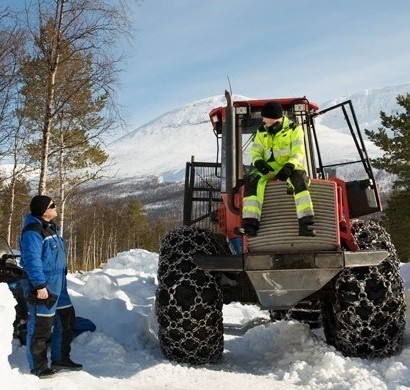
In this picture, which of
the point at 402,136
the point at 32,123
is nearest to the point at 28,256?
the point at 32,123

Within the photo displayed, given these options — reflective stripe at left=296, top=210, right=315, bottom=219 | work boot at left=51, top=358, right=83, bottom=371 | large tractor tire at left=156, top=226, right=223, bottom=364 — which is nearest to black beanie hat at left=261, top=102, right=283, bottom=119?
reflective stripe at left=296, top=210, right=315, bottom=219

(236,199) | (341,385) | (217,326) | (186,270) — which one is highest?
(236,199)

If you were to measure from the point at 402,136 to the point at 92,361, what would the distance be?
1063 inches

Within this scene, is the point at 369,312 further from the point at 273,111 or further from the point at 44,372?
the point at 44,372

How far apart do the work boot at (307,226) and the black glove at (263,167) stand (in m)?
0.49

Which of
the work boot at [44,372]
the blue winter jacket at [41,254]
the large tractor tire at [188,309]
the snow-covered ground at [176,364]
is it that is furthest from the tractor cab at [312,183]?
the work boot at [44,372]

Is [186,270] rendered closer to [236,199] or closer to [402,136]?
[236,199]

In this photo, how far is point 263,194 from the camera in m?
4.38

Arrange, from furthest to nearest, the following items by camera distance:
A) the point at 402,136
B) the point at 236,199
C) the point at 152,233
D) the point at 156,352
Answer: the point at 152,233 → the point at 402,136 → the point at 156,352 → the point at 236,199

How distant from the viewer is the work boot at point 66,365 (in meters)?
4.59

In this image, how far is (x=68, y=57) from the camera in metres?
11.4

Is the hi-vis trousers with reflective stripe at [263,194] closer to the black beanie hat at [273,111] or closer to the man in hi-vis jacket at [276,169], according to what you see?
the man in hi-vis jacket at [276,169]

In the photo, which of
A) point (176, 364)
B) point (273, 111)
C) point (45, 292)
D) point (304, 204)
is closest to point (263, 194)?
point (304, 204)

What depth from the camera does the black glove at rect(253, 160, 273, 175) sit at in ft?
14.5
